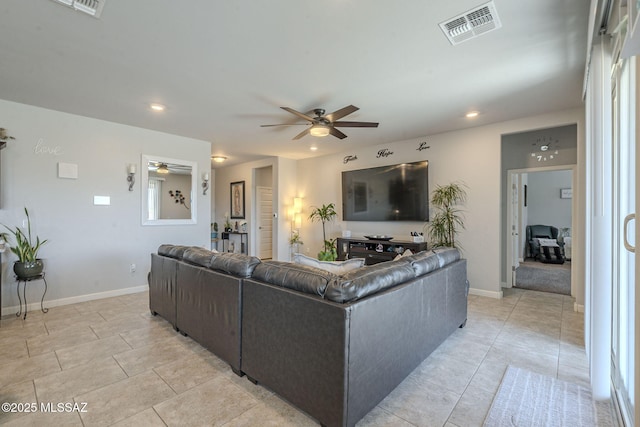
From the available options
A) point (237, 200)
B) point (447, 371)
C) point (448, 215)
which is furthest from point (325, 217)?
point (447, 371)

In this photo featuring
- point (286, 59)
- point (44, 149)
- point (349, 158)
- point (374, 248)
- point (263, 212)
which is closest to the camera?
point (286, 59)

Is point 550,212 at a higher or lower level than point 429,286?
higher

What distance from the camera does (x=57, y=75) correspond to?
9.38ft

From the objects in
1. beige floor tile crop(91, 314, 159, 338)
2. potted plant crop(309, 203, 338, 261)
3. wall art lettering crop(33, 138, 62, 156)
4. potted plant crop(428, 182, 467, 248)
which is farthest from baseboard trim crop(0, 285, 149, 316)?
potted plant crop(428, 182, 467, 248)

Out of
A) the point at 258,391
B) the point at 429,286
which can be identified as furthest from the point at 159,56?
the point at 429,286

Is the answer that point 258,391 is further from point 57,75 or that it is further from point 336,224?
point 336,224

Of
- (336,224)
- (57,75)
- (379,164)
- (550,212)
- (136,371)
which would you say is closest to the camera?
(136,371)

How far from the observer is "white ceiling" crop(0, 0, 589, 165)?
198 cm

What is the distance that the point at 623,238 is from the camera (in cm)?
163

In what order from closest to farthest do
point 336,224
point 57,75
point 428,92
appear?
point 57,75 → point 428,92 → point 336,224

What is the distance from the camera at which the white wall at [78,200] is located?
11.8 feet

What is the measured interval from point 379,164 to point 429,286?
3.69 metres

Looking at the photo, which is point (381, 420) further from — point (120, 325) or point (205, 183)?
point (205, 183)

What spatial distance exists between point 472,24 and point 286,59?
57.9 inches
